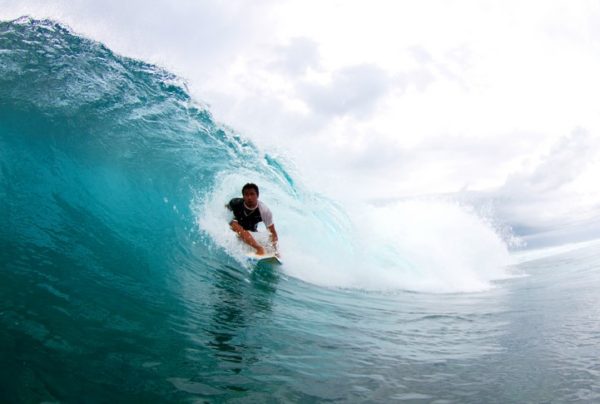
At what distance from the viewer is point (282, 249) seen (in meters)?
9.59

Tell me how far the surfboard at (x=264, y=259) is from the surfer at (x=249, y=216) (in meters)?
0.10

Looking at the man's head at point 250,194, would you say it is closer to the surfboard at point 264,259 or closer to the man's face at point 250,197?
the man's face at point 250,197

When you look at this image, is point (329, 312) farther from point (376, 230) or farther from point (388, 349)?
point (376, 230)

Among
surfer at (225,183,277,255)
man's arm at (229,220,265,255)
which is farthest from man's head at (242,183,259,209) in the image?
man's arm at (229,220,265,255)

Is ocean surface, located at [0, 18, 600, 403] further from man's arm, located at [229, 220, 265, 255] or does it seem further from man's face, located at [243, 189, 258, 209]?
man's face, located at [243, 189, 258, 209]

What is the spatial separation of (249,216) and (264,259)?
3.13 feet

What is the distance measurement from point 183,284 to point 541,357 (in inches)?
156

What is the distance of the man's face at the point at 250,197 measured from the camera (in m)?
7.20

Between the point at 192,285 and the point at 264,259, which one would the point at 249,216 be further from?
the point at 192,285

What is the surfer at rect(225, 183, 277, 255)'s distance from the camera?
729 centimetres

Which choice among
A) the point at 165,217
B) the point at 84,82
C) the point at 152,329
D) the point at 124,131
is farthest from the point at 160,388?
the point at 84,82

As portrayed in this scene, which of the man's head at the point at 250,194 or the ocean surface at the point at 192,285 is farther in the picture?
the man's head at the point at 250,194

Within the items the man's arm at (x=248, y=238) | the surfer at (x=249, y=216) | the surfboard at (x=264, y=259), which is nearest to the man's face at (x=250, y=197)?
the surfer at (x=249, y=216)

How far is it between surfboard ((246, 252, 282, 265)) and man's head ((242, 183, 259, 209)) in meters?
1.00
